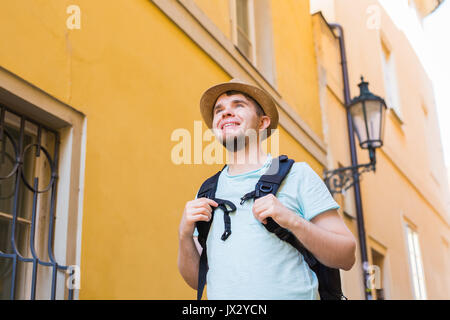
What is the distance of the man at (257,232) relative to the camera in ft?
6.72

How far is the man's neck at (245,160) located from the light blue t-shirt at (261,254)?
0.10 meters

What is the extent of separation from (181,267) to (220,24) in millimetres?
Result: 4663

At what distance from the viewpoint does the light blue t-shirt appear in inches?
80.3

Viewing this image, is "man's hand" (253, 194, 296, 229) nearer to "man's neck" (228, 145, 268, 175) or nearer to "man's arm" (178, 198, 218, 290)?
"man's arm" (178, 198, 218, 290)

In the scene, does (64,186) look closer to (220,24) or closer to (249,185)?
(249,185)

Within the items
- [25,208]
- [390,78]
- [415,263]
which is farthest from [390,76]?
[25,208]

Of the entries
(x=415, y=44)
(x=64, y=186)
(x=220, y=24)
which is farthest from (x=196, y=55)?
(x=415, y=44)

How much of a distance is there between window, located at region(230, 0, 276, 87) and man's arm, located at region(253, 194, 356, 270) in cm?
573

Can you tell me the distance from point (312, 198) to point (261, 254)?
304 millimetres

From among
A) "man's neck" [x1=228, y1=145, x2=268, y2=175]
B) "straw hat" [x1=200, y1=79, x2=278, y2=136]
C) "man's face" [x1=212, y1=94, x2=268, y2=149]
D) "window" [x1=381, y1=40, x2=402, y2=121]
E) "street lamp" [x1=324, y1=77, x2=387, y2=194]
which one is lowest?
"man's neck" [x1=228, y1=145, x2=268, y2=175]

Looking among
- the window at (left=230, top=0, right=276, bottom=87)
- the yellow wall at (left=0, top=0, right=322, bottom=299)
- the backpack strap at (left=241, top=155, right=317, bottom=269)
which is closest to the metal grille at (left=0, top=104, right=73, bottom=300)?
the yellow wall at (left=0, top=0, right=322, bottom=299)

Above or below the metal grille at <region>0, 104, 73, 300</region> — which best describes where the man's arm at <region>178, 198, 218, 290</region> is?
below
